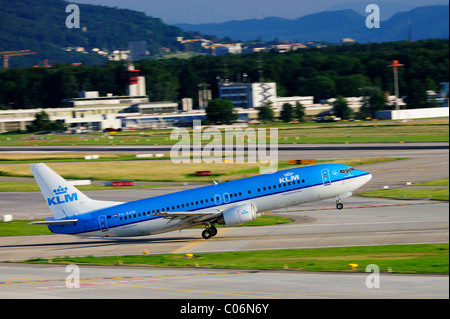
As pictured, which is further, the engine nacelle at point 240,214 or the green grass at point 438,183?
the green grass at point 438,183

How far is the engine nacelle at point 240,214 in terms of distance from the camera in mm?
49875

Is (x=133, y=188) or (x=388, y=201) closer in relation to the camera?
(x=388, y=201)

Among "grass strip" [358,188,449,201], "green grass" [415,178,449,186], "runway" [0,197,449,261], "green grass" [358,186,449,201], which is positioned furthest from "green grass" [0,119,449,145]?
"runway" [0,197,449,261]

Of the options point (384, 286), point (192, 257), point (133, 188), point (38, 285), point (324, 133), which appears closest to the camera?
point (384, 286)

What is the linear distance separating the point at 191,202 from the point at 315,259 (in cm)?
1446

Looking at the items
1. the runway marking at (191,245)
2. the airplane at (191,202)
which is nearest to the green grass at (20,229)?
the airplane at (191,202)

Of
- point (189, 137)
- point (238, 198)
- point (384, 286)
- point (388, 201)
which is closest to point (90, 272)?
point (238, 198)

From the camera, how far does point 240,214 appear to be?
49.9 metres

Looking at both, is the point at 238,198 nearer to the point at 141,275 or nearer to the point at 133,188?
the point at 141,275

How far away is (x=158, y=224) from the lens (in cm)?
5206

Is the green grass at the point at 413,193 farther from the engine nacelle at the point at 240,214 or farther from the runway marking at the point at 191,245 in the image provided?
the engine nacelle at the point at 240,214

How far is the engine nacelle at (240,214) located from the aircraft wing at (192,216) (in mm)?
987

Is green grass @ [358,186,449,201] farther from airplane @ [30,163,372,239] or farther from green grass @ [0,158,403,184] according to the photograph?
green grass @ [0,158,403,184]
